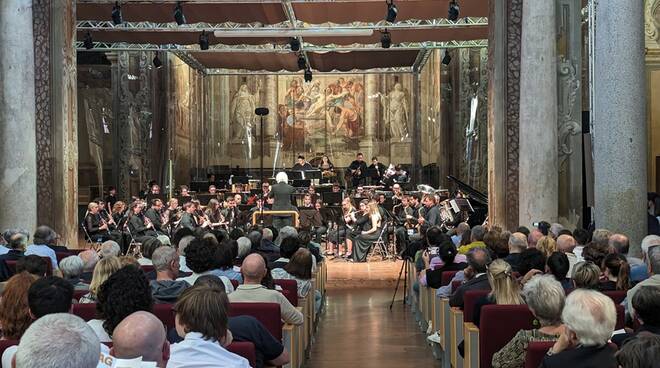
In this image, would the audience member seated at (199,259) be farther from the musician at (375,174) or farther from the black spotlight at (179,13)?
the musician at (375,174)

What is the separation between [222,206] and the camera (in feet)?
70.6

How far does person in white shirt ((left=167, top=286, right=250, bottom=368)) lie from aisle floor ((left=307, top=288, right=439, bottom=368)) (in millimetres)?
4703

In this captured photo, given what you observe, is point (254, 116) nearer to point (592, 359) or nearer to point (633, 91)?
point (633, 91)

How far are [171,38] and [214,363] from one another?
68.0ft

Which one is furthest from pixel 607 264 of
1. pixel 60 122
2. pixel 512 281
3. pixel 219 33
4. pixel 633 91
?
pixel 219 33

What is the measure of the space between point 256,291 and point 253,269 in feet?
0.49

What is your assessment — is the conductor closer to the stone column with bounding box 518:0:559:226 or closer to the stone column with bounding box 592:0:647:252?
the stone column with bounding box 518:0:559:226

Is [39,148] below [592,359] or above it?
above

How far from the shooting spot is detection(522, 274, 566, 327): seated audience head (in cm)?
501

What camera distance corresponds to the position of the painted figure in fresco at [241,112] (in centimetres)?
3553

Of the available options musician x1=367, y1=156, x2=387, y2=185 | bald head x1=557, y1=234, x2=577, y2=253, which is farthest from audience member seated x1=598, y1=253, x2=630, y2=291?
musician x1=367, y1=156, x2=387, y2=185

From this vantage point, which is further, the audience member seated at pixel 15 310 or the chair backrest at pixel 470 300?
the chair backrest at pixel 470 300

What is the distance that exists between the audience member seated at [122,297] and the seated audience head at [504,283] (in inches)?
100

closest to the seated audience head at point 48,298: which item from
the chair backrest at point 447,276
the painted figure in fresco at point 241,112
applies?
the chair backrest at point 447,276
